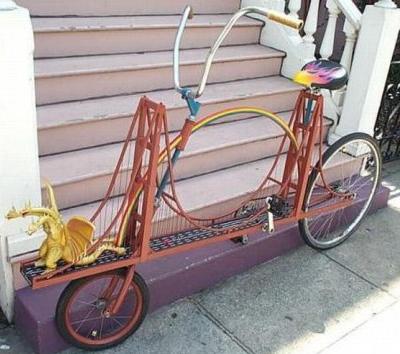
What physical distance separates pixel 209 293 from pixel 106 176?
91 cm

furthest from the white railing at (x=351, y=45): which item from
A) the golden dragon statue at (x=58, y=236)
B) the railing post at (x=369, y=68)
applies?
the golden dragon statue at (x=58, y=236)

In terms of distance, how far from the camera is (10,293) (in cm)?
266

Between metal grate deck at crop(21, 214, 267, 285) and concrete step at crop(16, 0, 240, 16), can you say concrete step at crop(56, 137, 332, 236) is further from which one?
concrete step at crop(16, 0, 240, 16)

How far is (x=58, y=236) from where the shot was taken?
226cm

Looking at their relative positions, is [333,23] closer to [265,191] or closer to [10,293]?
[265,191]

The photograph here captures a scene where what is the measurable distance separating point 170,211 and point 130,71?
107 centimetres

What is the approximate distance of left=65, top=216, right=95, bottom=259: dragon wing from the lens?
2328 millimetres

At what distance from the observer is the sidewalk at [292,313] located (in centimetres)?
278

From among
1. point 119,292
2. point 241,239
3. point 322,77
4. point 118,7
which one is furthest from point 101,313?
point 118,7

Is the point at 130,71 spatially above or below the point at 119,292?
above

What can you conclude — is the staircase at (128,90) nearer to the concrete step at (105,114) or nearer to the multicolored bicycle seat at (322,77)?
the concrete step at (105,114)

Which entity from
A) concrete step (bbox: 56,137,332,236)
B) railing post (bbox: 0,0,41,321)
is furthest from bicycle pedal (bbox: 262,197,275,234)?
railing post (bbox: 0,0,41,321)

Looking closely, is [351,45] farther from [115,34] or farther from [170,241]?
[170,241]

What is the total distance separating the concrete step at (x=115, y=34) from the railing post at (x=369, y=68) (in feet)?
3.55
